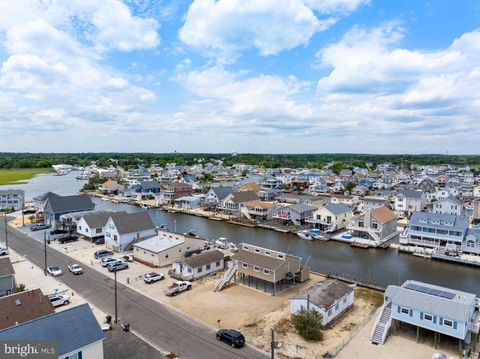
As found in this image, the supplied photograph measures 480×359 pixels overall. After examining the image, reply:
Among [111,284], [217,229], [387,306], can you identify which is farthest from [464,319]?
[217,229]

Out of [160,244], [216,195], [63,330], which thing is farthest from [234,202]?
[63,330]

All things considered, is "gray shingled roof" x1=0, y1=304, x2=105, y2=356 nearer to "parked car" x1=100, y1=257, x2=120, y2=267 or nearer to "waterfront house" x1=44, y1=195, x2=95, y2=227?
"parked car" x1=100, y1=257, x2=120, y2=267

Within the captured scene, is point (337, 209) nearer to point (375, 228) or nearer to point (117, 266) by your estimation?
point (375, 228)

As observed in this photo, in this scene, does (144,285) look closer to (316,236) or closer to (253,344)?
(253,344)

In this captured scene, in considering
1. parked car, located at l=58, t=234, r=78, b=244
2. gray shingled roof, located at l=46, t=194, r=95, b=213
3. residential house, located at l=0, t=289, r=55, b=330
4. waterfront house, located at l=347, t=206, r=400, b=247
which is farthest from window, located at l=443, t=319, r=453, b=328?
gray shingled roof, located at l=46, t=194, r=95, b=213

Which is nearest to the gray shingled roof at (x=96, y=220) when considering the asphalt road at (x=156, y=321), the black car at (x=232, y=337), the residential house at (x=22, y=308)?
the asphalt road at (x=156, y=321)

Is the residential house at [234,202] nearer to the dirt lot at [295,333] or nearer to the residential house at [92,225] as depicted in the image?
the residential house at [92,225]
